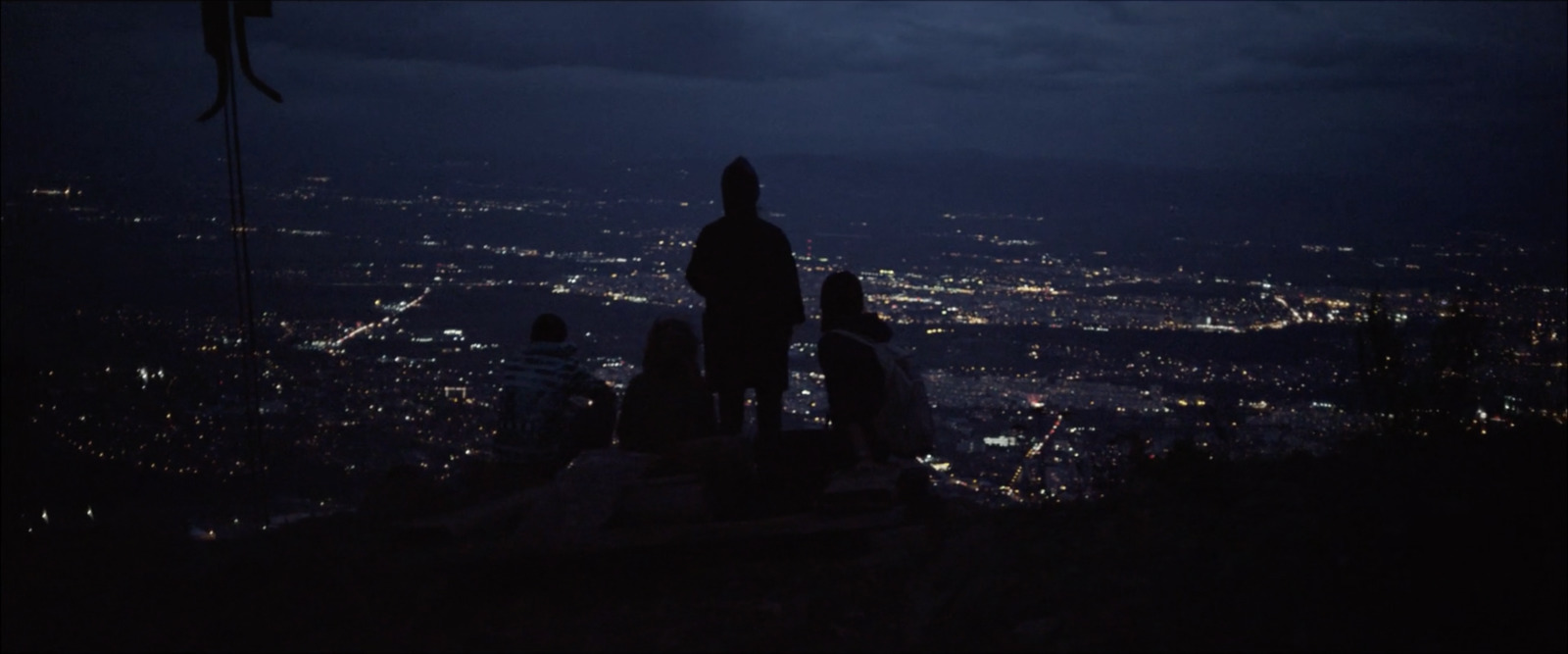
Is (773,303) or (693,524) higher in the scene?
(773,303)

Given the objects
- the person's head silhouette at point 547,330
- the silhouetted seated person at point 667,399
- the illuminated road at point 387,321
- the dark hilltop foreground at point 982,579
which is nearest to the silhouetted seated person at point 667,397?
the silhouetted seated person at point 667,399

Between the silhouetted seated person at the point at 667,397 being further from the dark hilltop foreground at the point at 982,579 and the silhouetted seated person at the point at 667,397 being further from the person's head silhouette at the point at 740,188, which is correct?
the dark hilltop foreground at the point at 982,579

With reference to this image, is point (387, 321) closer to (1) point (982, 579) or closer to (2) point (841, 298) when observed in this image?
(2) point (841, 298)

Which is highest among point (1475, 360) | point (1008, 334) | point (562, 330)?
point (562, 330)

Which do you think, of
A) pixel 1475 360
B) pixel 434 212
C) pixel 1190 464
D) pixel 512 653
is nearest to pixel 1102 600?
pixel 1190 464

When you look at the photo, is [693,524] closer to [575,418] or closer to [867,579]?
[867,579]

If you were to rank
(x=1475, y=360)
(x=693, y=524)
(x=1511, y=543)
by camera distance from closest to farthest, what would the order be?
(x=1511, y=543)
(x=693, y=524)
(x=1475, y=360)

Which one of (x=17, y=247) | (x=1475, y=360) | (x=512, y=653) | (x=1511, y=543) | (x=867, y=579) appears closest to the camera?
(x=1511, y=543)
